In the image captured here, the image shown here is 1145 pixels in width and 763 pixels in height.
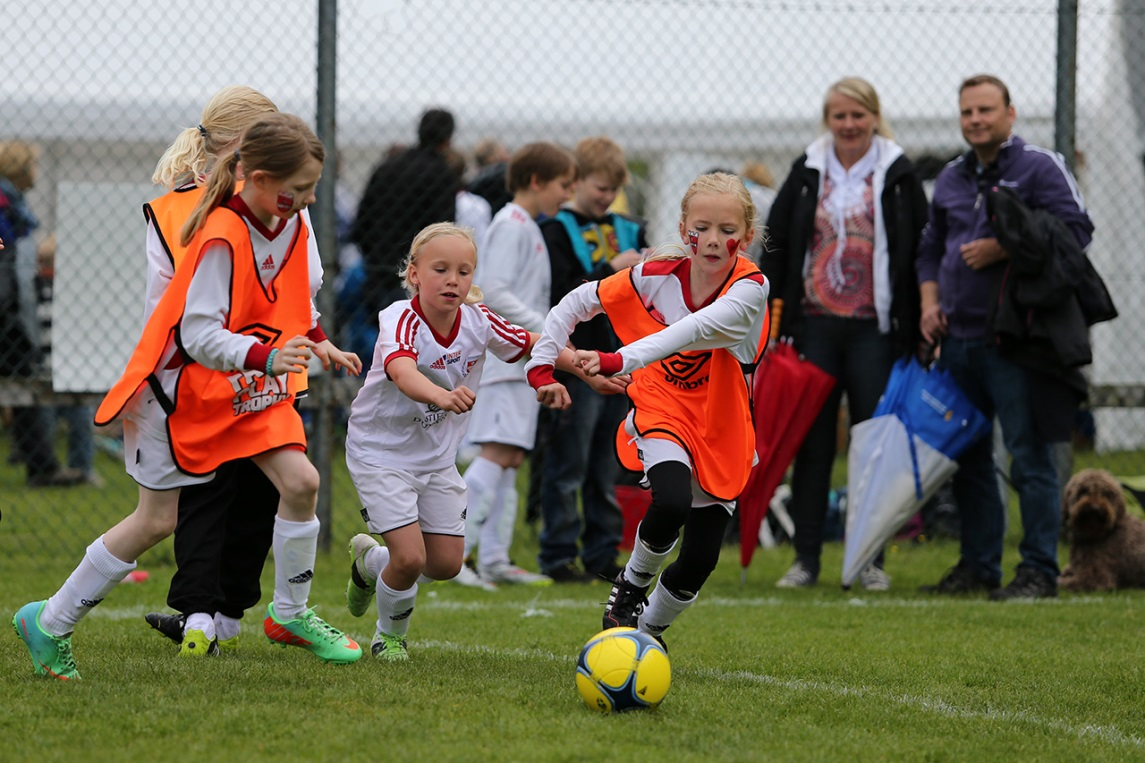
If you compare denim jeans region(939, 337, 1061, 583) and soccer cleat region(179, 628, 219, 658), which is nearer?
A: soccer cleat region(179, 628, 219, 658)

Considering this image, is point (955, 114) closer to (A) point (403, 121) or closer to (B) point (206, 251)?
(A) point (403, 121)

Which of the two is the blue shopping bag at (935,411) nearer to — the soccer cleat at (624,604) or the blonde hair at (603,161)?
the blonde hair at (603,161)

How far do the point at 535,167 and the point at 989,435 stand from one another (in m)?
2.79

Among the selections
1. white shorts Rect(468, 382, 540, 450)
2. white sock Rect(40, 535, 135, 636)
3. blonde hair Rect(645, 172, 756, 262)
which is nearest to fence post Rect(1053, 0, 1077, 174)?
white shorts Rect(468, 382, 540, 450)

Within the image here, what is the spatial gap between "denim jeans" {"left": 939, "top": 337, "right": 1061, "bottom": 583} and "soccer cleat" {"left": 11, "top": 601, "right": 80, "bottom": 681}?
15.1 ft

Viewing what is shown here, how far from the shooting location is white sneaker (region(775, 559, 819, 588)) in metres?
7.25

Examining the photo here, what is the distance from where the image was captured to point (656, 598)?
4789mm

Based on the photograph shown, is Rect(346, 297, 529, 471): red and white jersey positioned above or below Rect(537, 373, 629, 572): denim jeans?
above

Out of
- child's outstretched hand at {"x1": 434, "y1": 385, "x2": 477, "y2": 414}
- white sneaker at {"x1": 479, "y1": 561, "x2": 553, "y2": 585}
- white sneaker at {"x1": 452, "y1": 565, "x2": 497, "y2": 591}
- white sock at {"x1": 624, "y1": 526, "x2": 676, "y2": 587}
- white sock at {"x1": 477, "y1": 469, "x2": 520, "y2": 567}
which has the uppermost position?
child's outstretched hand at {"x1": 434, "y1": 385, "x2": 477, "y2": 414}

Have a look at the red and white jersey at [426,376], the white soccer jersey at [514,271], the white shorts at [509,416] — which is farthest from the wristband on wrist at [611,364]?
the white shorts at [509,416]

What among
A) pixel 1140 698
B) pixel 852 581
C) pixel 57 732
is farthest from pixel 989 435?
pixel 57 732

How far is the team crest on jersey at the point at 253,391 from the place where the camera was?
4.38 metres

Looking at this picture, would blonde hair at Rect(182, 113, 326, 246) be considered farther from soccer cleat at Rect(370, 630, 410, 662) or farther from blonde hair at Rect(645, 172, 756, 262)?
soccer cleat at Rect(370, 630, 410, 662)

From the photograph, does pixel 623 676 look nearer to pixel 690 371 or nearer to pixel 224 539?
pixel 690 371
